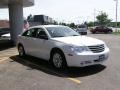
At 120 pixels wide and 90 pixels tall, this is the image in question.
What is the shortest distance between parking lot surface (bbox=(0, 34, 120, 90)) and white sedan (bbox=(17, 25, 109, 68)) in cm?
37

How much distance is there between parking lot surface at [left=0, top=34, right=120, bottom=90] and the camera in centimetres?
734

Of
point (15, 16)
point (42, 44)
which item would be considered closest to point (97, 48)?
point (42, 44)

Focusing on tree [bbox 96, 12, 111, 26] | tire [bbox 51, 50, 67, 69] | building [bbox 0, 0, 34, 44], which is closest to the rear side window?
tire [bbox 51, 50, 67, 69]

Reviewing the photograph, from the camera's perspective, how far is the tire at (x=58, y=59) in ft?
30.5

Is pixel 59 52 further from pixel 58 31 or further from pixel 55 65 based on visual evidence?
pixel 58 31

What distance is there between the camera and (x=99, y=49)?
9.27 meters

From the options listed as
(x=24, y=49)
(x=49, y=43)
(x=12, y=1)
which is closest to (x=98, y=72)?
(x=49, y=43)

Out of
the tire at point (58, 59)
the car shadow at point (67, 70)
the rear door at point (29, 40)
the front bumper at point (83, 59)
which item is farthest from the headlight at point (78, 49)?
the rear door at point (29, 40)

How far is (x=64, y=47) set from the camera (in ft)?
30.0

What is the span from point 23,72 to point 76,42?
2.12 metres

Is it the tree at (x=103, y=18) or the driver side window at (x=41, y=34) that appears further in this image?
the tree at (x=103, y=18)

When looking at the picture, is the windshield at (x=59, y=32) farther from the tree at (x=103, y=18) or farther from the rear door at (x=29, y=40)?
the tree at (x=103, y=18)

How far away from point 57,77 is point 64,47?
118 centimetres

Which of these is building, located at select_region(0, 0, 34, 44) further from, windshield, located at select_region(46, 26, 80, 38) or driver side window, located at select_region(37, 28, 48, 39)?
windshield, located at select_region(46, 26, 80, 38)
